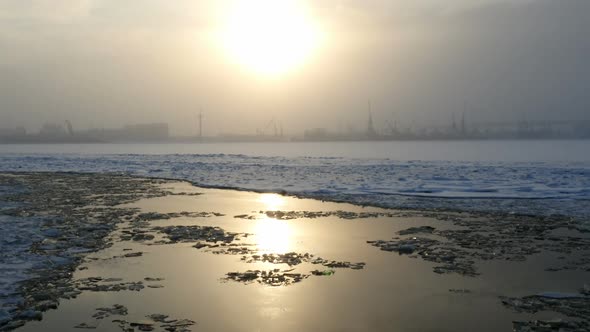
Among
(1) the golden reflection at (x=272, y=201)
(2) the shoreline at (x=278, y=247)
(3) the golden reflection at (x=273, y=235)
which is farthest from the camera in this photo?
(1) the golden reflection at (x=272, y=201)

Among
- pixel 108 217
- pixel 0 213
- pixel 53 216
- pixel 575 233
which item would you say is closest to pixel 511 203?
pixel 575 233

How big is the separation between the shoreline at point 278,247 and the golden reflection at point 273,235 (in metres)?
0.14

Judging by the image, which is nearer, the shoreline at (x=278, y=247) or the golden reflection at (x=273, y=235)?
the shoreline at (x=278, y=247)

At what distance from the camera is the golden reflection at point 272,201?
583 inches

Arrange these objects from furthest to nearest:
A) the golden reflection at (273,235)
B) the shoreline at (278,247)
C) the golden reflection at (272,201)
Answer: the golden reflection at (272,201), the golden reflection at (273,235), the shoreline at (278,247)

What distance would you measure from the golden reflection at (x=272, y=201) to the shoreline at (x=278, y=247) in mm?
530

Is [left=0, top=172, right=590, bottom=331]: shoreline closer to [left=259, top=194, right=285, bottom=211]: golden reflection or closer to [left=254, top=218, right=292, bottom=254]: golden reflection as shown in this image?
[left=254, top=218, right=292, bottom=254]: golden reflection

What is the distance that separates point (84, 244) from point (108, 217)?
3511mm

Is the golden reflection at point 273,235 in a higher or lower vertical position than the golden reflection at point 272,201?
higher

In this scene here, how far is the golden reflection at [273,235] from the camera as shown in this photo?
344 inches

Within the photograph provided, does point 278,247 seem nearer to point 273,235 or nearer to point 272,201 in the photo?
point 273,235

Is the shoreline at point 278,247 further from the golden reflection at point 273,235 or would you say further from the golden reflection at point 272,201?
the golden reflection at point 272,201

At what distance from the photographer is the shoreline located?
637 centimetres

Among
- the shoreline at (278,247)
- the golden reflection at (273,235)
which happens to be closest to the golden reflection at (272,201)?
the shoreline at (278,247)
